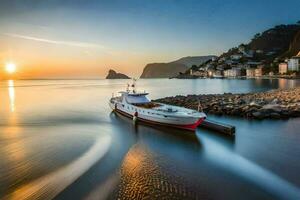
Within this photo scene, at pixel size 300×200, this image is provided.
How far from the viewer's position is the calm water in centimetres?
1274

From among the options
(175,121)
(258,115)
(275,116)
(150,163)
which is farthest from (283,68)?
(150,163)

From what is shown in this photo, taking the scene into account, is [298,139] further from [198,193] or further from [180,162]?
[198,193]

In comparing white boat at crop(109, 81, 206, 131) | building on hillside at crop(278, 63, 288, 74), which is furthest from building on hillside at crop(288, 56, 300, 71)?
white boat at crop(109, 81, 206, 131)

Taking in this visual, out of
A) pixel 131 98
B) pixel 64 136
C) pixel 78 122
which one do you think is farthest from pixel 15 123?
pixel 131 98

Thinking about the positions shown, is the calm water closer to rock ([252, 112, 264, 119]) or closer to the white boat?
the white boat

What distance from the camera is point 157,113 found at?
26797 mm


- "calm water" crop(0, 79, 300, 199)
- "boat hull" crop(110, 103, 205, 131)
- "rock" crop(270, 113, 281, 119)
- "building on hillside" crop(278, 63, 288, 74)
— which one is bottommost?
"calm water" crop(0, 79, 300, 199)

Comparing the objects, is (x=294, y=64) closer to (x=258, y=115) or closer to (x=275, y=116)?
(x=275, y=116)

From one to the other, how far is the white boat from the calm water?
0.86 meters

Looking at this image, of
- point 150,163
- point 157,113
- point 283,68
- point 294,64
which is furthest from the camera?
point 283,68

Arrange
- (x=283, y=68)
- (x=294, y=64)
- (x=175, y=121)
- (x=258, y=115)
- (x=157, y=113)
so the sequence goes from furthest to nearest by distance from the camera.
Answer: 1. (x=283, y=68)
2. (x=294, y=64)
3. (x=258, y=115)
4. (x=157, y=113)
5. (x=175, y=121)

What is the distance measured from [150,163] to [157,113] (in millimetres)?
10534

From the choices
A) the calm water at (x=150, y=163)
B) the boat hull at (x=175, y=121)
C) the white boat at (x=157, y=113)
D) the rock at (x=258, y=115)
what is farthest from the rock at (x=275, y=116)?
the boat hull at (x=175, y=121)

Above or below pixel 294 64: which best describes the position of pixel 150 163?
below
